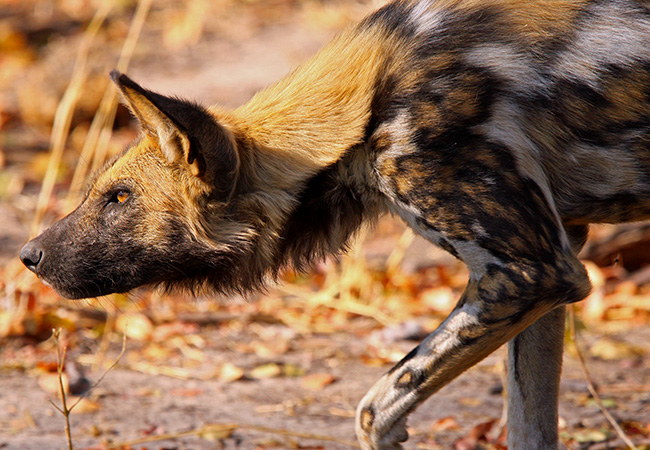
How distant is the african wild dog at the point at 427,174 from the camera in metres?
2.22

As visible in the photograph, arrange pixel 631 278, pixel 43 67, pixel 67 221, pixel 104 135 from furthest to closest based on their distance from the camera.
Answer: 1. pixel 43 67
2. pixel 631 278
3. pixel 104 135
4. pixel 67 221

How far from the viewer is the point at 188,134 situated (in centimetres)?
242

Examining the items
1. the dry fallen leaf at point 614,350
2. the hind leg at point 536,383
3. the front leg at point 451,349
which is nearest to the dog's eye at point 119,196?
the front leg at point 451,349

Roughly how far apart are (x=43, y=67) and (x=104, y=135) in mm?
5443

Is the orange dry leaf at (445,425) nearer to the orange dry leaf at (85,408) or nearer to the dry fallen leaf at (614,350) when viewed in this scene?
the dry fallen leaf at (614,350)

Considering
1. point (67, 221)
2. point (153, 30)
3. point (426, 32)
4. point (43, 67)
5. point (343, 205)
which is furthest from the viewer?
point (153, 30)

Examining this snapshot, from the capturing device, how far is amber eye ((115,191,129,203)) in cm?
270

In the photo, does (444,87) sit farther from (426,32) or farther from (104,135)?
(104,135)

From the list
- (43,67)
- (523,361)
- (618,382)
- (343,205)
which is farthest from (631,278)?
(43,67)

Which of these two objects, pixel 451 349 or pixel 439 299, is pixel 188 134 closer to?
pixel 451 349

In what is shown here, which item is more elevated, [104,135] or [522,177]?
[522,177]

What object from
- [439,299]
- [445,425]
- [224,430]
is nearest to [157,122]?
[224,430]

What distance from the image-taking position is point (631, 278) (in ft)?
17.3

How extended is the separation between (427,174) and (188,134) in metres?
0.77
